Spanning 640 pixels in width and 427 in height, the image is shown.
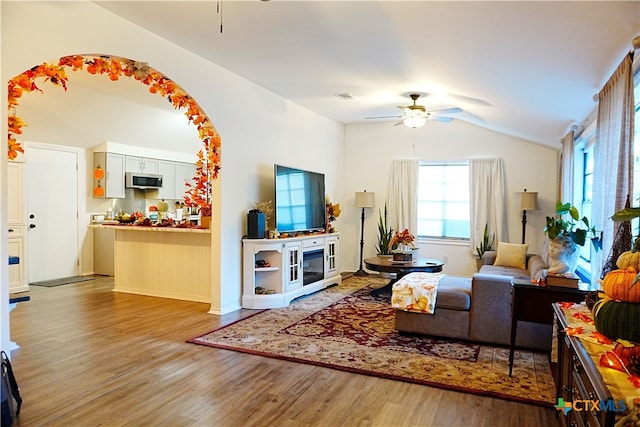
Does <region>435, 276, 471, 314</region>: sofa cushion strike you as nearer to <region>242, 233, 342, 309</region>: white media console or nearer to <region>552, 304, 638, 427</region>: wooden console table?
<region>552, 304, 638, 427</region>: wooden console table

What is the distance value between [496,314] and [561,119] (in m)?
2.63

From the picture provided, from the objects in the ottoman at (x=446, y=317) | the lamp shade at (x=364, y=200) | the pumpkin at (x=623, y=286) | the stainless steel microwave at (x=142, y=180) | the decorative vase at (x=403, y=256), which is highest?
the stainless steel microwave at (x=142, y=180)

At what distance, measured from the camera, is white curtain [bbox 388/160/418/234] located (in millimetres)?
8023

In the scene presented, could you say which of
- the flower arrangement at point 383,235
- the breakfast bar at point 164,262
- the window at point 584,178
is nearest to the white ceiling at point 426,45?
the window at point 584,178

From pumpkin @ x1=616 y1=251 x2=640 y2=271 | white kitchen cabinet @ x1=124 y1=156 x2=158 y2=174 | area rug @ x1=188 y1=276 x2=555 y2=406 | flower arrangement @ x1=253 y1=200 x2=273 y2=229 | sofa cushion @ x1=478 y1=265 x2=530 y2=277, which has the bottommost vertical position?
area rug @ x1=188 y1=276 x2=555 y2=406

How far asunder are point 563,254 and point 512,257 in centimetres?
353

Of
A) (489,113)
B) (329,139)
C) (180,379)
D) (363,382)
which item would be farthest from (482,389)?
(329,139)

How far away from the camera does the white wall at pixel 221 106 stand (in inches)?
123

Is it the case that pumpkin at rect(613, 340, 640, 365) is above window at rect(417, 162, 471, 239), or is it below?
below

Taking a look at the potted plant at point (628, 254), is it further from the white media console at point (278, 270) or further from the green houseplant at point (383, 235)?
the green houseplant at point (383, 235)

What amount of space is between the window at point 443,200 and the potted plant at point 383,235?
58 cm

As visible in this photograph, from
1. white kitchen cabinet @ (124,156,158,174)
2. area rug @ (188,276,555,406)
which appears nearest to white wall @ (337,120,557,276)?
area rug @ (188,276,555,406)

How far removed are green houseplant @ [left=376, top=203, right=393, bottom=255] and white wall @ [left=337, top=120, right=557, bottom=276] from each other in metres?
0.15

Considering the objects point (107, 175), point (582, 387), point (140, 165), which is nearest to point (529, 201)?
point (582, 387)
